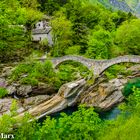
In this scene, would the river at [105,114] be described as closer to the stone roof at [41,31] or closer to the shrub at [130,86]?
the shrub at [130,86]

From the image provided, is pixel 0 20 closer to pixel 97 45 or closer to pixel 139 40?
pixel 97 45

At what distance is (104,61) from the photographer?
7206cm

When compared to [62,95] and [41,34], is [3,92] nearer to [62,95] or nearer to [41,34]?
[62,95]

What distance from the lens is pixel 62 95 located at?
64.0 metres

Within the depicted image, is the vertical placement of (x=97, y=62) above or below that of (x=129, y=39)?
below

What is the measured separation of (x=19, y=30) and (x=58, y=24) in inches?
432

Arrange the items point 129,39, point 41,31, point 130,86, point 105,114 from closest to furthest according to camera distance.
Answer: point 105,114
point 130,86
point 41,31
point 129,39

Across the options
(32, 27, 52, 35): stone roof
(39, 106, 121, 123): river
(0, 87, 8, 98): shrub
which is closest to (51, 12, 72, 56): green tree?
(32, 27, 52, 35): stone roof

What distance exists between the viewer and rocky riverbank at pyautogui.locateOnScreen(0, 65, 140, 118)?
2424 inches

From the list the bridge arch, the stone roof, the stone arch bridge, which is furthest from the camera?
the stone roof

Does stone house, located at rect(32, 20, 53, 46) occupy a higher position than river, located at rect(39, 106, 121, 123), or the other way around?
stone house, located at rect(32, 20, 53, 46)

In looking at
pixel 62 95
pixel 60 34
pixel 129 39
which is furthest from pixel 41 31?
pixel 62 95

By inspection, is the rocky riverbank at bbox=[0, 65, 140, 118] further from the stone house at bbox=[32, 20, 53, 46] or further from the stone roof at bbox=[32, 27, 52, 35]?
the stone roof at bbox=[32, 27, 52, 35]

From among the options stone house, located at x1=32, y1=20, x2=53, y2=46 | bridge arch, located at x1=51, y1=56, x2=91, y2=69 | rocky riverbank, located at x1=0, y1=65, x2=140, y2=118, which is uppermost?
stone house, located at x1=32, y1=20, x2=53, y2=46
